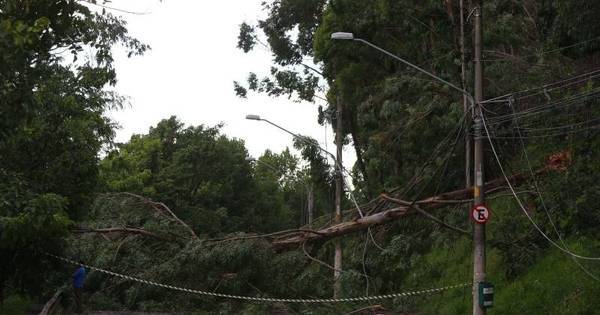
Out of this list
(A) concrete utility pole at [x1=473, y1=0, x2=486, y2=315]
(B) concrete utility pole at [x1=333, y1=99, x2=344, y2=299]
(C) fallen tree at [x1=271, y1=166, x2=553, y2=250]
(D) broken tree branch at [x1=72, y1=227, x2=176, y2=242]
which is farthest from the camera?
(D) broken tree branch at [x1=72, y1=227, x2=176, y2=242]

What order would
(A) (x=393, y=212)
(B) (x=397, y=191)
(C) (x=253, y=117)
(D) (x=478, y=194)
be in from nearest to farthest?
(D) (x=478, y=194)
(A) (x=393, y=212)
(B) (x=397, y=191)
(C) (x=253, y=117)

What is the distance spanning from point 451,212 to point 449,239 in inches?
28.6

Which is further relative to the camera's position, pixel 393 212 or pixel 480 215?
pixel 393 212

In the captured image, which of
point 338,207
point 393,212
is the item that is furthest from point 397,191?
point 338,207

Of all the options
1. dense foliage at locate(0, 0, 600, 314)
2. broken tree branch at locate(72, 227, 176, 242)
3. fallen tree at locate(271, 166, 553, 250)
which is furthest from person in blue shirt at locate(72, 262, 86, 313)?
fallen tree at locate(271, 166, 553, 250)

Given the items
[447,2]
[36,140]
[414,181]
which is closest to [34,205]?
[36,140]

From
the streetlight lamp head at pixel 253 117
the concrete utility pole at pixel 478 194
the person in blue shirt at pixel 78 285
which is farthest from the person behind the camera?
the streetlight lamp head at pixel 253 117

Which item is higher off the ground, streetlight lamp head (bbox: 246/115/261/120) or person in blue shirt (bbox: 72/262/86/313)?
streetlight lamp head (bbox: 246/115/261/120)

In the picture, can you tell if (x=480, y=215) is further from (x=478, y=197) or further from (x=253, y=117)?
(x=253, y=117)

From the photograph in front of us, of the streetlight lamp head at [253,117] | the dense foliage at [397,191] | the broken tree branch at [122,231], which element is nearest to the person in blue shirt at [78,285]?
the dense foliage at [397,191]

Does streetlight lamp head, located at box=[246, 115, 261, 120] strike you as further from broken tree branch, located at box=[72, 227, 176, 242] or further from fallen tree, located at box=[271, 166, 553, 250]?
broken tree branch, located at box=[72, 227, 176, 242]

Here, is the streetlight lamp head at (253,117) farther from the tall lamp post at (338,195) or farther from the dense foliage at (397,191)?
the dense foliage at (397,191)

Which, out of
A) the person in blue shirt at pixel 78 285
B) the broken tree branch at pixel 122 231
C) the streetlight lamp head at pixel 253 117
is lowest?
the person in blue shirt at pixel 78 285

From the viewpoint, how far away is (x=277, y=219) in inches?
2469
